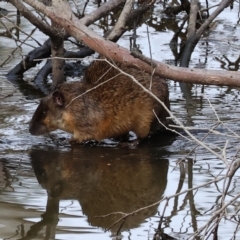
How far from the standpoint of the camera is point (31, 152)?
23.6 ft

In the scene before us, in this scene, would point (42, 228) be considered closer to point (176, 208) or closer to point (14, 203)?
point (14, 203)

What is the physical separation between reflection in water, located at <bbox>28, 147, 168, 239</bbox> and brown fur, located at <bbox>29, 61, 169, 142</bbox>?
0.30m

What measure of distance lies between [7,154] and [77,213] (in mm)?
1759

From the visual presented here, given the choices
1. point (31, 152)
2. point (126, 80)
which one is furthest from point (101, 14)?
point (31, 152)

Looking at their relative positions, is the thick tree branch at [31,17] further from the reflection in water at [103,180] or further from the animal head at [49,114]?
the reflection in water at [103,180]

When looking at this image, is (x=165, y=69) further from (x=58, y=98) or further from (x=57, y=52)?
(x=57, y=52)

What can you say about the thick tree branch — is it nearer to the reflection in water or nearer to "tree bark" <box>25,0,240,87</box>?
the reflection in water

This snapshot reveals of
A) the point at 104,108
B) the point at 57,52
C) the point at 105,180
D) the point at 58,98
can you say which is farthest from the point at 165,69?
the point at 57,52

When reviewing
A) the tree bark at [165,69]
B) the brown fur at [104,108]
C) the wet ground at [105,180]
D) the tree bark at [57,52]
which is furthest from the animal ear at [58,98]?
the tree bark at [165,69]

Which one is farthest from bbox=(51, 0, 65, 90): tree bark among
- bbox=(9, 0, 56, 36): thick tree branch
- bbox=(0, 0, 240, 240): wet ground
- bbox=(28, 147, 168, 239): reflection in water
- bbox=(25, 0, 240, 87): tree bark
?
bbox=(25, 0, 240, 87): tree bark

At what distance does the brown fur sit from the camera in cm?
758

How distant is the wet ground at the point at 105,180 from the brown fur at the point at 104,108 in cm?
18

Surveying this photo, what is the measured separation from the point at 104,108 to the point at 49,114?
1.83 feet

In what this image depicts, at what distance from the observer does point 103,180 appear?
21.0ft
